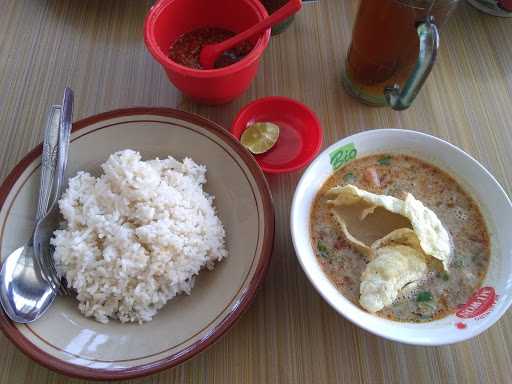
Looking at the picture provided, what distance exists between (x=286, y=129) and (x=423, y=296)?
674 mm

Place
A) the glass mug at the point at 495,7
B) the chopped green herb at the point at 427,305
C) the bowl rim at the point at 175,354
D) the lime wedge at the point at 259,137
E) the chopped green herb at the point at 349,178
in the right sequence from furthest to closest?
the glass mug at the point at 495,7
the lime wedge at the point at 259,137
the chopped green herb at the point at 349,178
the chopped green herb at the point at 427,305
the bowl rim at the point at 175,354

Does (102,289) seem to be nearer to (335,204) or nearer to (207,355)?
(207,355)

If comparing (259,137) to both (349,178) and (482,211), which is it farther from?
(482,211)

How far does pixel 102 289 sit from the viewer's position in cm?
99

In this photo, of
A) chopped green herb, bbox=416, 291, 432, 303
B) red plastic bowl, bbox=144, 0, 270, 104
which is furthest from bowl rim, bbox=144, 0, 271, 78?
chopped green herb, bbox=416, 291, 432, 303

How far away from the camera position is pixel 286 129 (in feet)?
4.50

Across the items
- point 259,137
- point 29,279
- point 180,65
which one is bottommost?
point 29,279

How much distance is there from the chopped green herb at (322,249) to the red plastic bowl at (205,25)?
1.73ft

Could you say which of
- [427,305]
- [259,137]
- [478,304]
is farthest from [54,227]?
[478,304]

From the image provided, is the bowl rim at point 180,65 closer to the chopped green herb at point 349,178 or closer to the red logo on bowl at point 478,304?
the chopped green herb at point 349,178

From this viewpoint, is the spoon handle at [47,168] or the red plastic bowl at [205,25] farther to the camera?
the red plastic bowl at [205,25]

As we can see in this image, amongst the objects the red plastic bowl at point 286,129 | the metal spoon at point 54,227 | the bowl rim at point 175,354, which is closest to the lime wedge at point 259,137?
the red plastic bowl at point 286,129

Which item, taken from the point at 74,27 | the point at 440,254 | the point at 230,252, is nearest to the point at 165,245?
the point at 230,252

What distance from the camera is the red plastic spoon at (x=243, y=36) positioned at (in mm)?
1147
